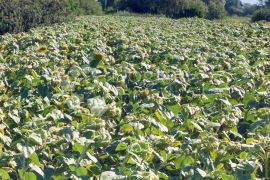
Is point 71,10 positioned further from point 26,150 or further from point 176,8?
point 26,150

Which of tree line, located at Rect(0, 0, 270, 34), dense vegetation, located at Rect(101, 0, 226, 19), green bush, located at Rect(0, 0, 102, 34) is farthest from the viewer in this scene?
dense vegetation, located at Rect(101, 0, 226, 19)

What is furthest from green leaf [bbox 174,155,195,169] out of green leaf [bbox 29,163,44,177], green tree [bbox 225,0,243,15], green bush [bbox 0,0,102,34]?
green tree [bbox 225,0,243,15]

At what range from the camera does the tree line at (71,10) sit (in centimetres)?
1869

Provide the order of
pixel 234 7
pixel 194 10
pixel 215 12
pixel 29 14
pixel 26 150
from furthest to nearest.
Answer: pixel 234 7 < pixel 215 12 < pixel 194 10 < pixel 29 14 < pixel 26 150

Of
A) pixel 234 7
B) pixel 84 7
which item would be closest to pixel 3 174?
pixel 84 7

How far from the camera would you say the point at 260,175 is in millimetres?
3090

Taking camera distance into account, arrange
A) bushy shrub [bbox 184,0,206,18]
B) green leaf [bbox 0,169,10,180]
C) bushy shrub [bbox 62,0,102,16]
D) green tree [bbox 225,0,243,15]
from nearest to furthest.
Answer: green leaf [bbox 0,169,10,180], bushy shrub [bbox 62,0,102,16], bushy shrub [bbox 184,0,206,18], green tree [bbox 225,0,243,15]

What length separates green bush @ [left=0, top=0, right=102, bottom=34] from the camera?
18406mm

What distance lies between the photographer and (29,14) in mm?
19625

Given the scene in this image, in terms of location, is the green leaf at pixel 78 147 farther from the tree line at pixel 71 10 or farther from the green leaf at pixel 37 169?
the tree line at pixel 71 10

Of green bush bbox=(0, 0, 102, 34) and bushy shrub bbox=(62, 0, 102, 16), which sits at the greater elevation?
green bush bbox=(0, 0, 102, 34)

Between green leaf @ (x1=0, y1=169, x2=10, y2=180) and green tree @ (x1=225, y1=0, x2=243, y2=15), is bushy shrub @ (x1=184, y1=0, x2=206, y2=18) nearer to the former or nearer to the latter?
green leaf @ (x1=0, y1=169, x2=10, y2=180)

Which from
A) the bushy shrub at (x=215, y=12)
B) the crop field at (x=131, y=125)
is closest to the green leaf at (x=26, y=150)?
the crop field at (x=131, y=125)

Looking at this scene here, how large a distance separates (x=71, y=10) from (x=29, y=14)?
6.66 m
